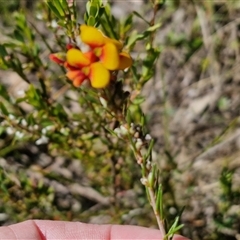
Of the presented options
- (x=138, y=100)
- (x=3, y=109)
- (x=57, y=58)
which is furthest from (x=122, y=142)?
(x=57, y=58)

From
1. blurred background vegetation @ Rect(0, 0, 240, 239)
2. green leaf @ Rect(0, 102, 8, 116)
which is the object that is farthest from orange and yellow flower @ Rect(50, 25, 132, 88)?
green leaf @ Rect(0, 102, 8, 116)

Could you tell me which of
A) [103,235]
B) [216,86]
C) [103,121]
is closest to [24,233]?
[103,235]

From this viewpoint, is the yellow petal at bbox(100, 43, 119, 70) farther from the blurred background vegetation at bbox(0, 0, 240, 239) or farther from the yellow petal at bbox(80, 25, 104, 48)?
the blurred background vegetation at bbox(0, 0, 240, 239)

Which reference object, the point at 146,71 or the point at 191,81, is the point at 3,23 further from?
the point at 146,71

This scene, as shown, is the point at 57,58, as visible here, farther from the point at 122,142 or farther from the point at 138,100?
the point at 122,142

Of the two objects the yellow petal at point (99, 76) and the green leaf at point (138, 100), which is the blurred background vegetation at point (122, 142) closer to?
the green leaf at point (138, 100)

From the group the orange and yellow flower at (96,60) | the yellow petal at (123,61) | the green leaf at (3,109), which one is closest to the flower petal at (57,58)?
the orange and yellow flower at (96,60)
